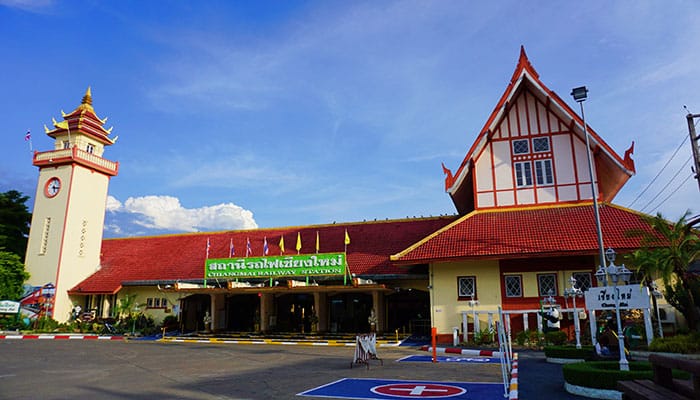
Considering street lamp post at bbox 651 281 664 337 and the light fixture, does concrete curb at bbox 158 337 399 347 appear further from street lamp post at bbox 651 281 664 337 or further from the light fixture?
the light fixture

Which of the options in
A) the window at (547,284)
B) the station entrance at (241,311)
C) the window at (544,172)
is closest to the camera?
the window at (547,284)

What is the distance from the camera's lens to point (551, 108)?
21.7 meters

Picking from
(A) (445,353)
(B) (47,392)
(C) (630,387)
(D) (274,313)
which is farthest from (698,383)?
(D) (274,313)

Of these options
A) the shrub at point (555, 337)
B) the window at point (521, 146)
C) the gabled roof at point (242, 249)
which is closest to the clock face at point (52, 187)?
the gabled roof at point (242, 249)

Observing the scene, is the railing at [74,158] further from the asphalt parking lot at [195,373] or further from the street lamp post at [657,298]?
the street lamp post at [657,298]

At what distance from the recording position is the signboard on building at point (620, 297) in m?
9.03

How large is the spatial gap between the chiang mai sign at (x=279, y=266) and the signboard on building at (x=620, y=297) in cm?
1307

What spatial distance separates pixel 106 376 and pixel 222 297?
16.8m

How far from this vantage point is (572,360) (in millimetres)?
12555

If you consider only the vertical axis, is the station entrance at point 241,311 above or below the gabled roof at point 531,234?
below

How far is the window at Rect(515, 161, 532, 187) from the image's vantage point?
21.7 metres

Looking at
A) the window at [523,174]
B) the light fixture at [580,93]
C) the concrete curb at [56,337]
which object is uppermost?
the light fixture at [580,93]

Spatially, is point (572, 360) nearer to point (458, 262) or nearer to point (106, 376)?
point (458, 262)

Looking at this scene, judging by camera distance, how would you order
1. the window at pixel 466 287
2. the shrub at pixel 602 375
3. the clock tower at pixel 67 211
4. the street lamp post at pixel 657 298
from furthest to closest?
the clock tower at pixel 67 211, the window at pixel 466 287, the street lamp post at pixel 657 298, the shrub at pixel 602 375
